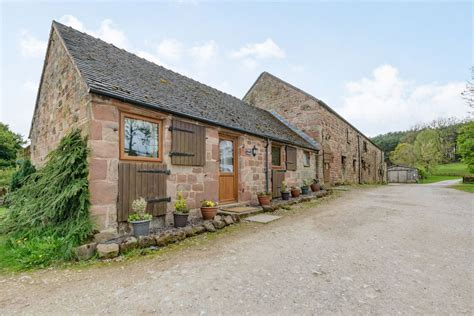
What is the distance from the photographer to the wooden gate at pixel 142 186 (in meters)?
4.42

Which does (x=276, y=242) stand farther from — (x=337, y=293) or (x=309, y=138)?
(x=309, y=138)

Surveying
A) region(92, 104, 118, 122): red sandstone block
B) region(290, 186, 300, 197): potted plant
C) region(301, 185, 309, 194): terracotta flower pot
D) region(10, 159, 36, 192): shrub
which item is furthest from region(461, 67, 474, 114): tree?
region(10, 159, 36, 192): shrub

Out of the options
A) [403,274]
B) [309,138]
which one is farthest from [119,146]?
[309,138]

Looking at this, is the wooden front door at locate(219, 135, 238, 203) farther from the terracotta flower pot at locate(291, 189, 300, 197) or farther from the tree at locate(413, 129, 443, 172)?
the tree at locate(413, 129, 443, 172)

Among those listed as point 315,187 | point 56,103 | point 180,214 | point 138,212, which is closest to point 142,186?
point 138,212

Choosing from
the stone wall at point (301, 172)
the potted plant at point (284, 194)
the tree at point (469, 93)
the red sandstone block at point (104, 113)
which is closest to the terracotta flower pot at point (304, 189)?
the stone wall at point (301, 172)

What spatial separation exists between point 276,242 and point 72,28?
8.14m

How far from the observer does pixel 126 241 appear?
3.84 m

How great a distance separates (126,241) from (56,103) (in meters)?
4.61

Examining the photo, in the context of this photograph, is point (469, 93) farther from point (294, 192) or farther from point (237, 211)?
point (237, 211)

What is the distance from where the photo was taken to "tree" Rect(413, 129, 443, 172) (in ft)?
120

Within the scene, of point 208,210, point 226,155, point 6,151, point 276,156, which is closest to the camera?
point 208,210

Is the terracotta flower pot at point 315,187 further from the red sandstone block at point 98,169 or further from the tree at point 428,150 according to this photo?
the tree at point 428,150

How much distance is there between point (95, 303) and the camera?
2.34 metres
